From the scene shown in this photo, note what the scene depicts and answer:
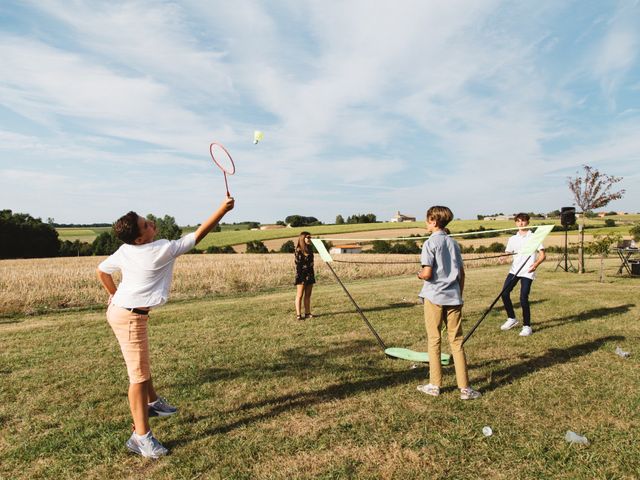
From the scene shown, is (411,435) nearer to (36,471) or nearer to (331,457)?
(331,457)

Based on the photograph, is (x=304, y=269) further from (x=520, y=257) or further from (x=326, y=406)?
(x=326, y=406)

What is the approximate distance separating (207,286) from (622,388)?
1685 cm

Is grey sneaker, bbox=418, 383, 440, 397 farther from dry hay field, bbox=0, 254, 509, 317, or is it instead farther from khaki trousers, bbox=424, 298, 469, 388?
dry hay field, bbox=0, 254, 509, 317

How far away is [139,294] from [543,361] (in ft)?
21.0

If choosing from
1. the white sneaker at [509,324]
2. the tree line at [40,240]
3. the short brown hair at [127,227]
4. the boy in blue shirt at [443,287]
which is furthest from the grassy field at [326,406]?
the tree line at [40,240]

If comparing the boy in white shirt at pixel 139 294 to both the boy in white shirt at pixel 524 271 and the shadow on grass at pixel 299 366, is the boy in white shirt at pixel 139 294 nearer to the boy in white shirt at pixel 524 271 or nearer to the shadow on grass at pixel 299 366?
the shadow on grass at pixel 299 366

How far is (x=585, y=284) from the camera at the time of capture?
16.9 meters

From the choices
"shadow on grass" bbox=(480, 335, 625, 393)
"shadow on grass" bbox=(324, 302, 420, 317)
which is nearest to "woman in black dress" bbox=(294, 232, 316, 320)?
"shadow on grass" bbox=(324, 302, 420, 317)

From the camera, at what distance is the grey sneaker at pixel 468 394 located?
5285 millimetres

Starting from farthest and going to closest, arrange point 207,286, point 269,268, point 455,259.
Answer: point 269,268 → point 207,286 → point 455,259

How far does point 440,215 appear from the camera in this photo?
5.35 meters

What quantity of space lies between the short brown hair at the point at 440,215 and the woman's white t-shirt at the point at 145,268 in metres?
3.07

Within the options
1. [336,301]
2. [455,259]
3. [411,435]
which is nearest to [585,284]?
[336,301]

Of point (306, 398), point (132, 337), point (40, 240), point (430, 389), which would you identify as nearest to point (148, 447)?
point (132, 337)
